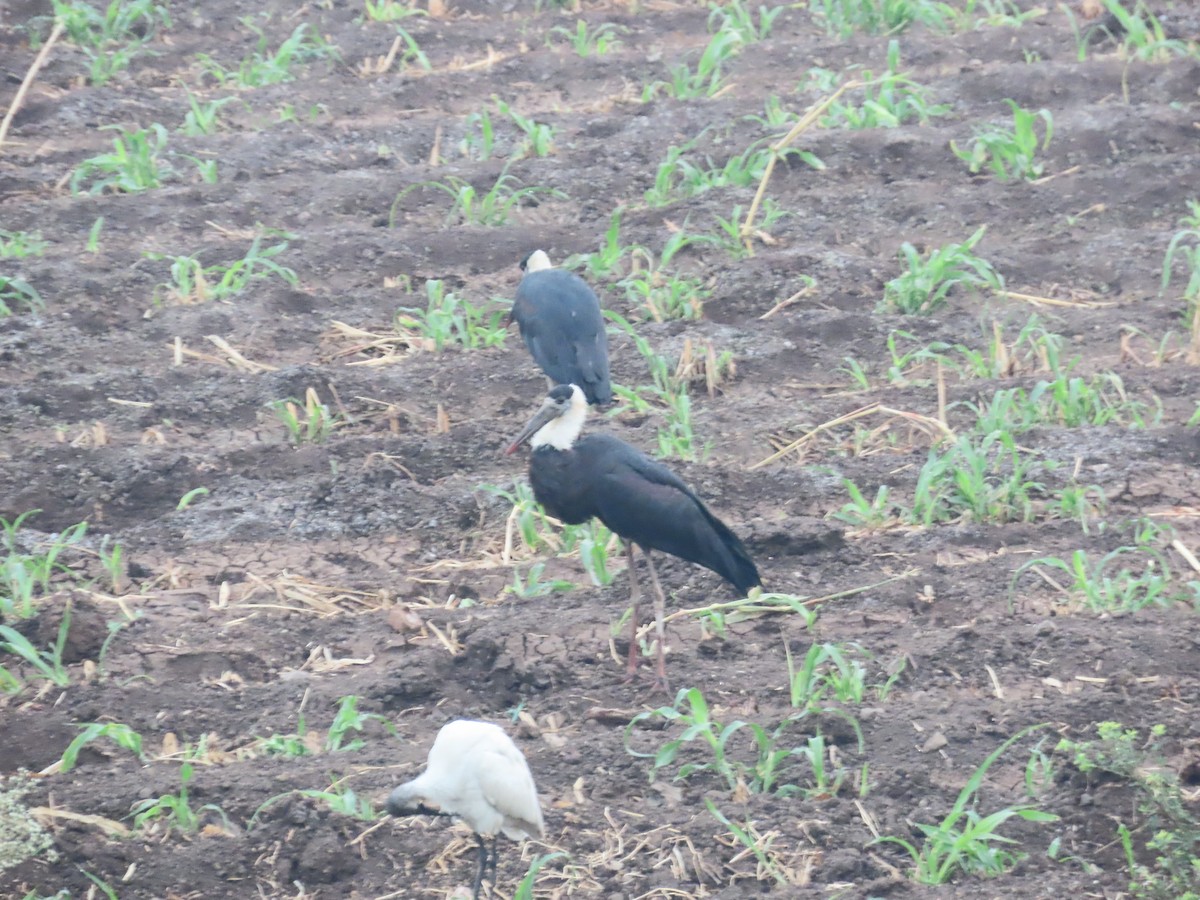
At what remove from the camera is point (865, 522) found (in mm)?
5277

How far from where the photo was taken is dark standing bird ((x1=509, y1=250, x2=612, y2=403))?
5.80 metres

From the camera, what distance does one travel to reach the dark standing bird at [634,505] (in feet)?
15.5

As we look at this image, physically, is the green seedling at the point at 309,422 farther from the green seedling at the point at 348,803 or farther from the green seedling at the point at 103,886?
the green seedling at the point at 103,886

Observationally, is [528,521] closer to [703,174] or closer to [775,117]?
[703,174]

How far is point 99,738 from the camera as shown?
4281 mm

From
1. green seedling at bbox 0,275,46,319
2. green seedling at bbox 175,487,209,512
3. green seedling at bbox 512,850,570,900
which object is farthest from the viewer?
green seedling at bbox 0,275,46,319

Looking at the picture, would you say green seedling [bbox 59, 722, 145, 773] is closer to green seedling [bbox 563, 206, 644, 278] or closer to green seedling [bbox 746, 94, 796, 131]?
green seedling [bbox 563, 206, 644, 278]

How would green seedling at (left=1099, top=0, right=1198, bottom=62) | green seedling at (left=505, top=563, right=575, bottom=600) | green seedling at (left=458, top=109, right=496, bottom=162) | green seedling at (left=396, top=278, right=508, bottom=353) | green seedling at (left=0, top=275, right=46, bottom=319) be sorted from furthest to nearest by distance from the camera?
green seedling at (left=1099, top=0, right=1198, bottom=62), green seedling at (left=458, top=109, right=496, bottom=162), green seedling at (left=0, top=275, right=46, bottom=319), green seedling at (left=396, top=278, right=508, bottom=353), green seedling at (left=505, top=563, right=575, bottom=600)

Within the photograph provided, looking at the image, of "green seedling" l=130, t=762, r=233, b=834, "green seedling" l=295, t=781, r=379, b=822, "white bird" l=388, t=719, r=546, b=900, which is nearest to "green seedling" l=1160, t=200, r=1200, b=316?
"white bird" l=388, t=719, r=546, b=900

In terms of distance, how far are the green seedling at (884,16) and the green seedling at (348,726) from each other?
19.1 ft

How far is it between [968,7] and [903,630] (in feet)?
17.6

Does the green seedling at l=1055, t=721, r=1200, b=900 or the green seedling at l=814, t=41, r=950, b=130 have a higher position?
the green seedling at l=1055, t=721, r=1200, b=900

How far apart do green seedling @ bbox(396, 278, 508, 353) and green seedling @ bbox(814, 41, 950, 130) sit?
2.27 metres

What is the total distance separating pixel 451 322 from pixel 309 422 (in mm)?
976
